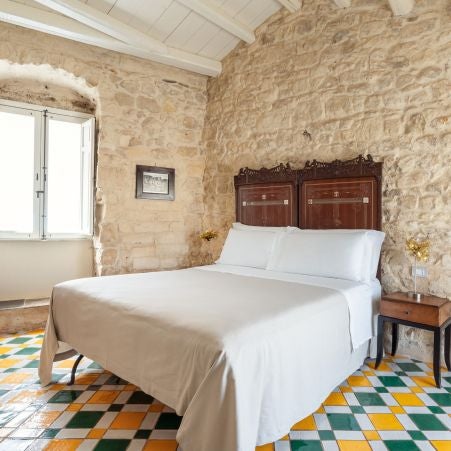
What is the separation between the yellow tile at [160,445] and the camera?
66.3 inches

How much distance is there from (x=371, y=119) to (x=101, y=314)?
2736mm

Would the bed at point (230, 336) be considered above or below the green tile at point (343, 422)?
above

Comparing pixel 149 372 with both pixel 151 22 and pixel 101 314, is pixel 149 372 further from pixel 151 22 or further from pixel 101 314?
pixel 151 22

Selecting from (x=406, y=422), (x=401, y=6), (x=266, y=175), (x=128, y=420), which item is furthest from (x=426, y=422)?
(x=401, y=6)

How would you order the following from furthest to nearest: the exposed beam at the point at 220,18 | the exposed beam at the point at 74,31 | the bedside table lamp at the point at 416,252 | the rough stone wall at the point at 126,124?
1. the rough stone wall at the point at 126,124
2. the exposed beam at the point at 220,18
3. the exposed beam at the point at 74,31
4. the bedside table lamp at the point at 416,252

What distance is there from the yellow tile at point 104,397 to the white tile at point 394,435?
5.12 feet

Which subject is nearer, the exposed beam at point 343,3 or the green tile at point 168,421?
the green tile at point 168,421

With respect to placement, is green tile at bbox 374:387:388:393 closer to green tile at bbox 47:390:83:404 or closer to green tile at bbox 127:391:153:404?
green tile at bbox 127:391:153:404

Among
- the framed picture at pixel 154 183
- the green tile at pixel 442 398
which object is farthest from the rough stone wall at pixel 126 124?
the green tile at pixel 442 398

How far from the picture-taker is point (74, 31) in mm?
3236

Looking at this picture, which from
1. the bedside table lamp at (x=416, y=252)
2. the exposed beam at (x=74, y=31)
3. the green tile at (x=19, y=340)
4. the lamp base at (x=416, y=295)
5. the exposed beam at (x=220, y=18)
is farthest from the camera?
the exposed beam at (x=220, y=18)

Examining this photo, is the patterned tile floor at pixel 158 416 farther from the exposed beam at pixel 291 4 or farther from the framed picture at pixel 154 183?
the exposed beam at pixel 291 4

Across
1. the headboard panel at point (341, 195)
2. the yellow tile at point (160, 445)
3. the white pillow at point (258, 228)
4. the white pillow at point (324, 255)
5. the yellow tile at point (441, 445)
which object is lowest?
the yellow tile at point (160, 445)

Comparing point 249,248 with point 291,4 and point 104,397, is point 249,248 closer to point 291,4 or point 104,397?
point 104,397
